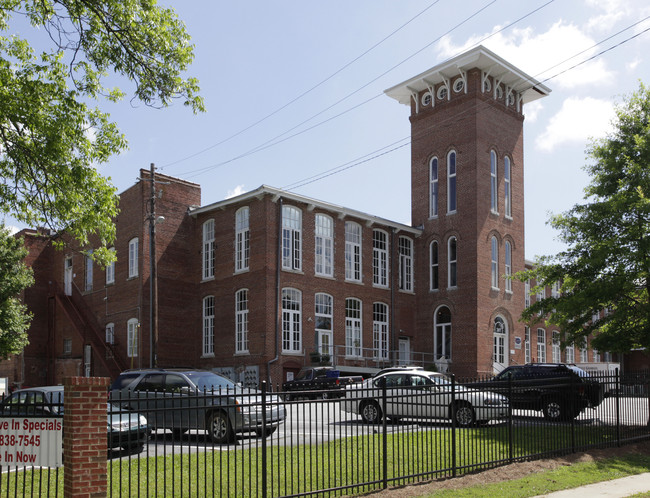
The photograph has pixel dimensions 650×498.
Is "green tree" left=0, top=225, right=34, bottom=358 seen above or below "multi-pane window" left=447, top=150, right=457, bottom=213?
below

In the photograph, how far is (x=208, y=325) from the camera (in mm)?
36344

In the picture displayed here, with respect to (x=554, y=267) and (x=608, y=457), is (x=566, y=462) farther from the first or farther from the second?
(x=554, y=267)

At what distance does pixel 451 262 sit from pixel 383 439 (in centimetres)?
2908

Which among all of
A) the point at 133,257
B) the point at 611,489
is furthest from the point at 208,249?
the point at 611,489

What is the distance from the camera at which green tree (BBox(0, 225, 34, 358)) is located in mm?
29844

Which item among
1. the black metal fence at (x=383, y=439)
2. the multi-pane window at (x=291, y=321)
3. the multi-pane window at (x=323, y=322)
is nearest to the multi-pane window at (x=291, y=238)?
the multi-pane window at (x=291, y=321)

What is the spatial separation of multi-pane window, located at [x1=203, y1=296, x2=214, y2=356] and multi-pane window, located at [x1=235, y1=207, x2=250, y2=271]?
3.14m

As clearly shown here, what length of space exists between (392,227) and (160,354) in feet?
48.0

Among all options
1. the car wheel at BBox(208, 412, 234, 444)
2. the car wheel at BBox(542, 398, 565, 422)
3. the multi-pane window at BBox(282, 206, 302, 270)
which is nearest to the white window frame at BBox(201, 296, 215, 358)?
the multi-pane window at BBox(282, 206, 302, 270)

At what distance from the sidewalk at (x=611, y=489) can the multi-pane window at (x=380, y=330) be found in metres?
25.5

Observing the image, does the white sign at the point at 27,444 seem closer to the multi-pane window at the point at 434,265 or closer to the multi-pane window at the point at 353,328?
the multi-pane window at the point at 353,328

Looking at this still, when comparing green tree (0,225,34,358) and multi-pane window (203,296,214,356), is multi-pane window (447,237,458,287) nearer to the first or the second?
multi-pane window (203,296,214,356)

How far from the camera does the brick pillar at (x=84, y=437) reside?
7340 mm

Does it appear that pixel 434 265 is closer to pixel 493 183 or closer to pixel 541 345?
pixel 493 183
